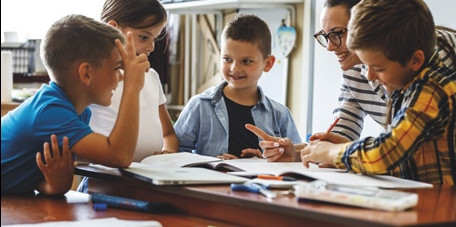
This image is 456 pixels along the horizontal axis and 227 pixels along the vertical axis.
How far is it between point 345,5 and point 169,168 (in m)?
0.80

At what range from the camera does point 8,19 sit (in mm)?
4227

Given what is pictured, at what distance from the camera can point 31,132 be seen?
1556mm

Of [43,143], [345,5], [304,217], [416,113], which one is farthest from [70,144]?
[345,5]

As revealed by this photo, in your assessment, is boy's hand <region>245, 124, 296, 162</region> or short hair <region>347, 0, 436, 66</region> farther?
boy's hand <region>245, 124, 296, 162</region>

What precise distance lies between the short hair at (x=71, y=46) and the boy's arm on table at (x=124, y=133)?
0.04m

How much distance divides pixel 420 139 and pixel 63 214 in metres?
0.69

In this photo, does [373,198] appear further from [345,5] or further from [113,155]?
[345,5]

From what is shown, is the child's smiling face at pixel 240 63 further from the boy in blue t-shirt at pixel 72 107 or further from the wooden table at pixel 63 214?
the wooden table at pixel 63 214

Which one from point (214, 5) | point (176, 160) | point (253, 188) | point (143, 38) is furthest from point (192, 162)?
point (214, 5)

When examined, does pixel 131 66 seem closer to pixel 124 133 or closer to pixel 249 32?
pixel 124 133

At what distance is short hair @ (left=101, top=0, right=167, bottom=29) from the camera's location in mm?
2121

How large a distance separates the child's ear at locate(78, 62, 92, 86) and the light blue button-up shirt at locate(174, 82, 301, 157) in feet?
2.38

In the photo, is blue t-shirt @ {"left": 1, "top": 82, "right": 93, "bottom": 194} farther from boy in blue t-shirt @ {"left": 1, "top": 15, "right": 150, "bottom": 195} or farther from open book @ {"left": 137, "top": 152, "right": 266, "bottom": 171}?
open book @ {"left": 137, "top": 152, "right": 266, "bottom": 171}

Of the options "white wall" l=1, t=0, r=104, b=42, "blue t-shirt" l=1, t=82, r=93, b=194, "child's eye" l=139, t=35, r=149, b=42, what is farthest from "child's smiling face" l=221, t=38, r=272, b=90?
"white wall" l=1, t=0, r=104, b=42
